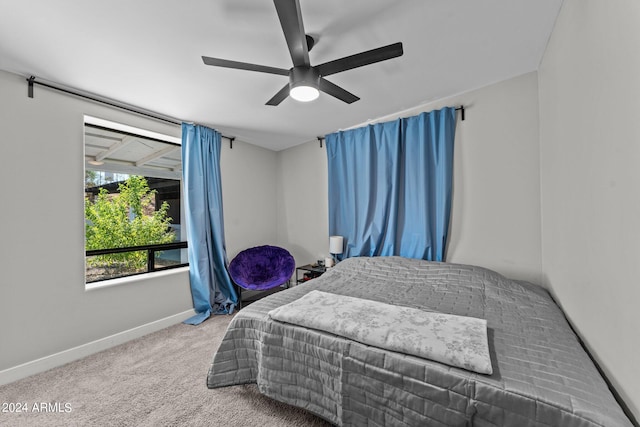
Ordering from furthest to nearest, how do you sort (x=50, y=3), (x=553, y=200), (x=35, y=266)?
(x=35, y=266), (x=553, y=200), (x=50, y=3)

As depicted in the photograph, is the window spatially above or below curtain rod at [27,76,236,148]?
below

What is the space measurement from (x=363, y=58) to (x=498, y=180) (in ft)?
5.88

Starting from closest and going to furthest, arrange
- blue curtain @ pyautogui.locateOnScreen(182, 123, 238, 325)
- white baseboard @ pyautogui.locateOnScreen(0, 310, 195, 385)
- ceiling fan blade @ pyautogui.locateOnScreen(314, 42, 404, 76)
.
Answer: ceiling fan blade @ pyautogui.locateOnScreen(314, 42, 404, 76) → white baseboard @ pyautogui.locateOnScreen(0, 310, 195, 385) → blue curtain @ pyautogui.locateOnScreen(182, 123, 238, 325)

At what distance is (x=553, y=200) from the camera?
1.84m

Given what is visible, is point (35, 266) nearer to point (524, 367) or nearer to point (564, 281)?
point (524, 367)

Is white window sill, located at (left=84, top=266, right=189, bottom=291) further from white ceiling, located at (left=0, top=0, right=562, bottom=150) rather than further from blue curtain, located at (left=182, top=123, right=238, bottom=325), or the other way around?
white ceiling, located at (left=0, top=0, right=562, bottom=150)

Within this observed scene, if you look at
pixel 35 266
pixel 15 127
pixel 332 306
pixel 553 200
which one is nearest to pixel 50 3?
pixel 15 127

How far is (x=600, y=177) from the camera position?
113 cm

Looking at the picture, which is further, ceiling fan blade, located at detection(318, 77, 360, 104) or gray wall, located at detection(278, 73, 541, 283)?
gray wall, located at detection(278, 73, 541, 283)

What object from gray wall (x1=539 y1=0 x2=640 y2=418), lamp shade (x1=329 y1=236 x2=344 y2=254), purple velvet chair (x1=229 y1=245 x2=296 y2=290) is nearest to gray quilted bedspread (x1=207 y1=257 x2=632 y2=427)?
gray wall (x1=539 y1=0 x2=640 y2=418)

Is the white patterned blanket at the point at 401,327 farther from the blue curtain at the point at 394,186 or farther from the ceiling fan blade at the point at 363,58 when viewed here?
the ceiling fan blade at the point at 363,58

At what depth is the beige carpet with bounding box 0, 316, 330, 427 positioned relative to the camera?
4.99 feet

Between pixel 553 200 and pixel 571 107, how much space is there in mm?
689

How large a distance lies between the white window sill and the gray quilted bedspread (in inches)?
60.9
